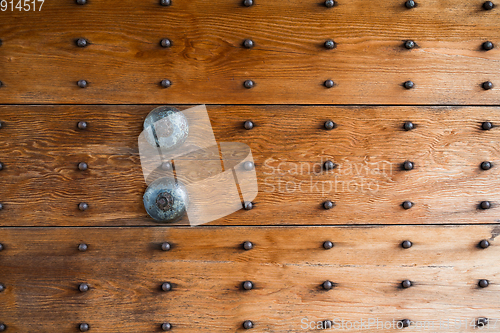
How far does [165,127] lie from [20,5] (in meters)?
0.50

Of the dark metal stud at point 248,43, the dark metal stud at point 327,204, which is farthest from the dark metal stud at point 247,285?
the dark metal stud at point 248,43

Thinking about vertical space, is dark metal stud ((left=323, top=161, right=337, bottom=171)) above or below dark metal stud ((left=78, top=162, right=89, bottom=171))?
above

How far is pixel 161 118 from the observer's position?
769 mm

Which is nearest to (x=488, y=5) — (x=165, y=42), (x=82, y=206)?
(x=165, y=42)

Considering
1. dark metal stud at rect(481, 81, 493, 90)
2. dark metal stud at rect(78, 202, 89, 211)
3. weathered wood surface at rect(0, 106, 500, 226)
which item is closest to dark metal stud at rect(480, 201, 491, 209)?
weathered wood surface at rect(0, 106, 500, 226)

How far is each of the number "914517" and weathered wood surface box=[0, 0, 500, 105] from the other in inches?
0.7

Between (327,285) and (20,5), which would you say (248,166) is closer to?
(327,285)

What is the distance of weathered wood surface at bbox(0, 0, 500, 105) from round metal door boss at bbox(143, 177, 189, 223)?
0.75 feet

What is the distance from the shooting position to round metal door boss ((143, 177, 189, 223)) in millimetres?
773

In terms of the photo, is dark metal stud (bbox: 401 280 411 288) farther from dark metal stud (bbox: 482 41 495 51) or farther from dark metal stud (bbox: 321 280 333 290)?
dark metal stud (bbox: 482 41 495 51)

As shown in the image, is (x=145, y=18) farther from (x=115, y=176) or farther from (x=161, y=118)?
(x=115, y=176)

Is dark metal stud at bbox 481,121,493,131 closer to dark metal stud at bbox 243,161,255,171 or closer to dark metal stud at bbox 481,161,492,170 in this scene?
dark metal stud at bbox 481,161,492,170

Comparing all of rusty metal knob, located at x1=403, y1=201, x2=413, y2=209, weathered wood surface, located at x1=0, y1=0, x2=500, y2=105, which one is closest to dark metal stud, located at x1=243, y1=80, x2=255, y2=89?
weathered wood surface, located at x1=0, y1=0, x2=500, y2=105

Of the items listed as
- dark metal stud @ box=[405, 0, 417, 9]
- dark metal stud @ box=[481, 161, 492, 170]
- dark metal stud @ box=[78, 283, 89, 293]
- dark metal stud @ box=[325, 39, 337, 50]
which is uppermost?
dark metal stud @ box=[405, 0, 417, 9]
